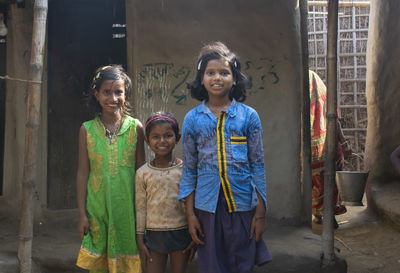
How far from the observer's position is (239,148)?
2.09 meters

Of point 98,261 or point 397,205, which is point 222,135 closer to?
point 98,261

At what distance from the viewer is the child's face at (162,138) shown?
2.28 meters

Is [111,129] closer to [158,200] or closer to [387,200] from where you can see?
[158,200]

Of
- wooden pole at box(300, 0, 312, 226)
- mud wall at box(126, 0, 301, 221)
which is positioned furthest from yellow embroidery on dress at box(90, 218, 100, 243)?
wooden pole at box(300, 0, 312, 226)

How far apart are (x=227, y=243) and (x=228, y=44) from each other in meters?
2.29

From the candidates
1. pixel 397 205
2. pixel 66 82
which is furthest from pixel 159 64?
pixel 397 205

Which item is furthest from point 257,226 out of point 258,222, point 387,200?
point 387,200

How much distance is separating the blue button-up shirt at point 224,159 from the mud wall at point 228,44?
1838 millimetres

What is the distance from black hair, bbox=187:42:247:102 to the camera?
2.15 m

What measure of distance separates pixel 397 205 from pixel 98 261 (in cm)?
364

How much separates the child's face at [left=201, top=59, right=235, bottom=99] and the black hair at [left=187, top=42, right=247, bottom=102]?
1.2 inches

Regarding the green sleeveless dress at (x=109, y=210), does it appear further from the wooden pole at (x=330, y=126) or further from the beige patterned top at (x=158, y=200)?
the wooden pole at (x=330, y=126)

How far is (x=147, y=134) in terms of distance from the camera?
2.36 m

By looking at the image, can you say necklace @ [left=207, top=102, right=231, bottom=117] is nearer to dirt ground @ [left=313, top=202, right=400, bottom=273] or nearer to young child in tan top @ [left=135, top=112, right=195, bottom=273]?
young child in tan top @ [left=135, top=112, right=195, bottom=273]
